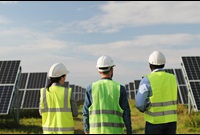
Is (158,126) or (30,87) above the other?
(30,87)

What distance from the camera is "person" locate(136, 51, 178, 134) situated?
5.59 meters

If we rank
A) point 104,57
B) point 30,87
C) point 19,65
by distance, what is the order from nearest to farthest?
1. point 104,57
2. point 19,65
3. point 30,87

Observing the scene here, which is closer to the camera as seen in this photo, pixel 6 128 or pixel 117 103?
pixel 117 103

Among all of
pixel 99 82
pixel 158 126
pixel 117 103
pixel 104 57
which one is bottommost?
pixel 158 126

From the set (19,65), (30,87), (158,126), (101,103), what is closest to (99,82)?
(101,103)

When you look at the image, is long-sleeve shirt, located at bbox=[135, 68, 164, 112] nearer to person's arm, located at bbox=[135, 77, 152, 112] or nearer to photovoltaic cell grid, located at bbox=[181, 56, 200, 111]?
person's arm, located at bbox=[135, 77, 152, 112]

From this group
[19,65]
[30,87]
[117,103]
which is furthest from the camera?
[30,87]

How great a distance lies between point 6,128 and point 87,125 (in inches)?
319

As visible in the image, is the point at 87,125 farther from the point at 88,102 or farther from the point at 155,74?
the point at 155,74

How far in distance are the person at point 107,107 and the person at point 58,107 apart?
33 centimetres

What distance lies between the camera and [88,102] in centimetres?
527

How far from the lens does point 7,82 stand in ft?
43.7

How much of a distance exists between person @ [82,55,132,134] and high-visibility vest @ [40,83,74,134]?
0.36 meters

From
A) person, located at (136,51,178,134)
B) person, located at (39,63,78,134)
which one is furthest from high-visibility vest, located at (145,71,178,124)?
person, located at (39,63,78,134)
